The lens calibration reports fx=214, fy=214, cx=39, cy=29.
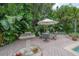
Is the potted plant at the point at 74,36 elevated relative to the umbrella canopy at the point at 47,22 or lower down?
lower down

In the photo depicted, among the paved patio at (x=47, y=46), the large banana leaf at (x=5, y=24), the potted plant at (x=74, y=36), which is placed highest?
the large banana leaf at (x=5, y=24)

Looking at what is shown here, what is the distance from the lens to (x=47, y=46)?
6.29 metres

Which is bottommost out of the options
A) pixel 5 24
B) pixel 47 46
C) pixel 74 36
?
pixel 47 46

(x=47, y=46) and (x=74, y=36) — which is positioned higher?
(x=74, y=36)

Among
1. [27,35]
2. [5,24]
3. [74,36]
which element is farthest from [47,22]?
[5,24]

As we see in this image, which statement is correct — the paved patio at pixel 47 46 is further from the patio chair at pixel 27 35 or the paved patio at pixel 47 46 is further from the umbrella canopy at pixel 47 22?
the umbrella canopy at pixel 47 22

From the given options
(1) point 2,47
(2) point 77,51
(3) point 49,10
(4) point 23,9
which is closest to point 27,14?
(4) point 23,9

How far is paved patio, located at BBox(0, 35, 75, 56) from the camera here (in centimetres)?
618

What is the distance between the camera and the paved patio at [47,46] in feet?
20.3

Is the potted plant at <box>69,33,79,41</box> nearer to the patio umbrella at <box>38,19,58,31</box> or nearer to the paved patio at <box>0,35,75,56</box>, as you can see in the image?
the paved patio at <box>0,35,75,56</box>

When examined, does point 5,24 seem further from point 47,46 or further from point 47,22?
point 47,46

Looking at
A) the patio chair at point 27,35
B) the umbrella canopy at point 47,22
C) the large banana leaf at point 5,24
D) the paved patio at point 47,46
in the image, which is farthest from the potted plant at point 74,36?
the large banana leaf at point 5,24

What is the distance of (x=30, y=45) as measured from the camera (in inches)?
247

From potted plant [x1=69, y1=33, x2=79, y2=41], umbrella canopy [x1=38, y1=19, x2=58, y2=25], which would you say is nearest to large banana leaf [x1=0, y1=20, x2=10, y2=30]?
umbrella canopy [x1=38, y1=19, x2=58, y2=25]
